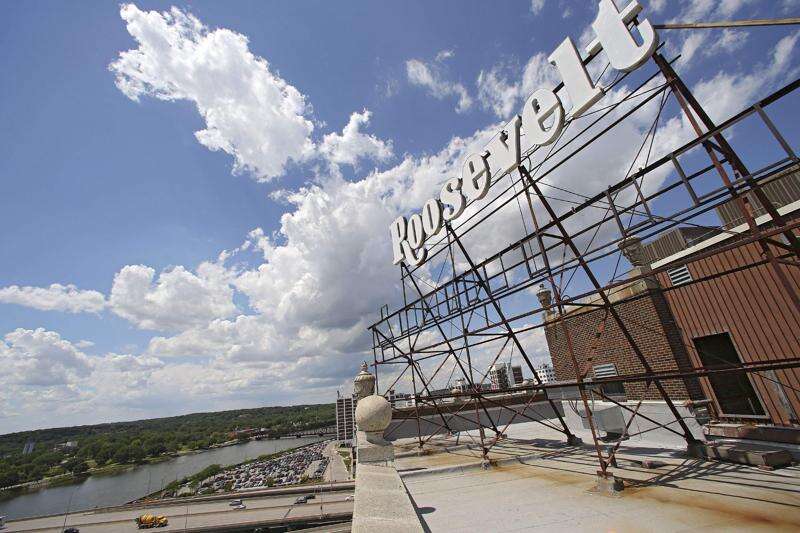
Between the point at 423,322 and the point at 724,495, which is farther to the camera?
the point at 423,322

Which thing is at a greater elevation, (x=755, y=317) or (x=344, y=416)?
(x=755, y=317)

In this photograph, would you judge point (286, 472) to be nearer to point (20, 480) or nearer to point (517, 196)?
point (517, 196)

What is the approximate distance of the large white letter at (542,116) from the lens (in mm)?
8718

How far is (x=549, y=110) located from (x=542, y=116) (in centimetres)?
22

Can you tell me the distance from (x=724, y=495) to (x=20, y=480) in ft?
568

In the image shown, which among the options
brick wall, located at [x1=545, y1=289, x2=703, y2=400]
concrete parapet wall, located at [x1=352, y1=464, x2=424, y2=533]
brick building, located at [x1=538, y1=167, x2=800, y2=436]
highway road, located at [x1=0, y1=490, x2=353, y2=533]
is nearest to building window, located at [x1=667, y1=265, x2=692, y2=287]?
brick building, located at [x1=538, y1=167, x2=800, y2=436]

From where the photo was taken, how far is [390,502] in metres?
4.76

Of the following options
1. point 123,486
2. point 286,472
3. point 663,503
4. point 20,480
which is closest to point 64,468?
point 20,480

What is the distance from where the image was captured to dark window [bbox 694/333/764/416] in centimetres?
1180

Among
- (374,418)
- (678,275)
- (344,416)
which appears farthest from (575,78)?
(344,416)

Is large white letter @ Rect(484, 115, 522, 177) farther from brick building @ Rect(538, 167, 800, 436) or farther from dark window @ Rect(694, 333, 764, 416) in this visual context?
dark window @ Rect(694, 333, 764, 416)

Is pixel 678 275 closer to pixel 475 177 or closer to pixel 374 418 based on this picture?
pixel 475 177

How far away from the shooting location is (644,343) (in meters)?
14.8

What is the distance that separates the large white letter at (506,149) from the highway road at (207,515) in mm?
35545
